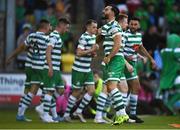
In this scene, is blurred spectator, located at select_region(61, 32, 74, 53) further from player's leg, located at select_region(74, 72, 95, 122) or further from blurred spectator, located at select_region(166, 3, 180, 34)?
player's leg, located at select_region(74, 72, 95, 122)

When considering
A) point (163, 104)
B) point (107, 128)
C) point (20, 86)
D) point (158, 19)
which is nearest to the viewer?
point (107, 128)

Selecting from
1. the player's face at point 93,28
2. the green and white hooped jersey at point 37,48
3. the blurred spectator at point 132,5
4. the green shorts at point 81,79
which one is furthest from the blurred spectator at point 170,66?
the blurred spectator at point 132,5

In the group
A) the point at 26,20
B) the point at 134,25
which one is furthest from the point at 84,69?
the point at 26,20

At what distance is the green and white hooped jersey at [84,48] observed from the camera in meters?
18.1

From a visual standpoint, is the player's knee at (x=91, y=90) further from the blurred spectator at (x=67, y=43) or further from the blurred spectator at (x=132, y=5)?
the blurred spectator at (x=132, y=5)

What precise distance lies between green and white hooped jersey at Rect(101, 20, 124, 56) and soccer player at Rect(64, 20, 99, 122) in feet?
3.49

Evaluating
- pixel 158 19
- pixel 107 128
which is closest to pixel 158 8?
pixel 158 19

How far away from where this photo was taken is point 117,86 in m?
17.5

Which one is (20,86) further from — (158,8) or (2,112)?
(158,8)

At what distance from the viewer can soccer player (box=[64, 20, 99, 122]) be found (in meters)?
18.1

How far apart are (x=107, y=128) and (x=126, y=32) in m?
2.69

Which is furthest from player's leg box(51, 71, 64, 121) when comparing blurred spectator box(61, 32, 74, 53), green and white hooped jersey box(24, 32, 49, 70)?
blurred spectator box(61, 32, 74, 53)

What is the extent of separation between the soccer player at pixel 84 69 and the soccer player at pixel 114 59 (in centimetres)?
112

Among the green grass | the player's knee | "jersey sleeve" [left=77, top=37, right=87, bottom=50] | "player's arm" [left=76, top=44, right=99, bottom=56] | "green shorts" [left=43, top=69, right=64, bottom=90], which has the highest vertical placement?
"jersey sleeve" [left=77, top=37, right=87, bottom=50]
